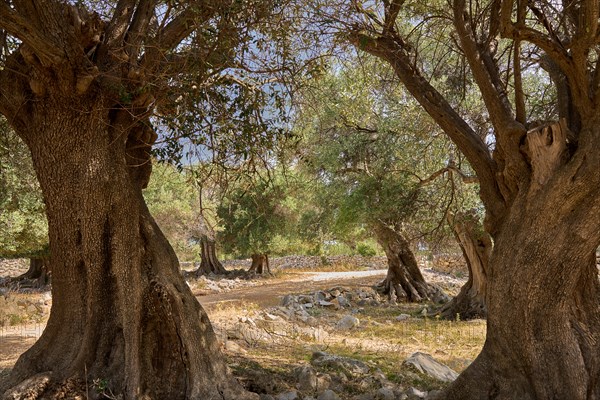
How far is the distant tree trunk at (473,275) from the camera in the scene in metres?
12.9

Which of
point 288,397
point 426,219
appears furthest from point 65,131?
point 426,219

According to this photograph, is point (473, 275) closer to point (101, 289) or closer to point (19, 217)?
point (101, 289)

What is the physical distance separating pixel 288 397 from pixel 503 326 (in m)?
2.11

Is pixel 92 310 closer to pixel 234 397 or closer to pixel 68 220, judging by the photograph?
pixel 68 220

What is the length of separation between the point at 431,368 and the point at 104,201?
187 inches

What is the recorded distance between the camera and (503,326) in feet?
14.4

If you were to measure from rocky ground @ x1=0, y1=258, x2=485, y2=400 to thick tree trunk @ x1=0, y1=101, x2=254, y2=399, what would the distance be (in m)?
0.93

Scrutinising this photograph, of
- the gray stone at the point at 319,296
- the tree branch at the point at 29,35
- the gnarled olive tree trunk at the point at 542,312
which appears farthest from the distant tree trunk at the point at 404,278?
the tree branch at the point at 29,35

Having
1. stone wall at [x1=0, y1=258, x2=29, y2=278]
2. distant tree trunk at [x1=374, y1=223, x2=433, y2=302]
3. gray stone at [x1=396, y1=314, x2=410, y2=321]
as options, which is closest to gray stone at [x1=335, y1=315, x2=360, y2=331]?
gray stone at [x1=396, y1=314, x2=410, y2=321]

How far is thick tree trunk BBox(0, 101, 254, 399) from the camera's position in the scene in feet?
14.6

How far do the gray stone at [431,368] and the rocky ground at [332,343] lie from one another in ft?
0.05

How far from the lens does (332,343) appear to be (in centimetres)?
923

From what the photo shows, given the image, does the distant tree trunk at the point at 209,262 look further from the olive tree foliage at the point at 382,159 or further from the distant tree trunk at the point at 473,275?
the distant tree trunk at the point at 473,275

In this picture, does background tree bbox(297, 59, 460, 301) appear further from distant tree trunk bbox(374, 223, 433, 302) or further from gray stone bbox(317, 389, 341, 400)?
gray stone bbox(317, 389, 341, 400)
